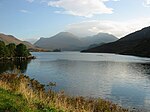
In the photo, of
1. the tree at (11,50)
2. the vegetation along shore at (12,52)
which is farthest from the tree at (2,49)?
the tree at (11,50)

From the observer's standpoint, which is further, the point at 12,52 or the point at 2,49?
the point at 12,52

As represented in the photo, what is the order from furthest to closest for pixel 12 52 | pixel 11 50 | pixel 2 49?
1. pixel 12 52
2. pixel 11 50
3. pixel 2 49

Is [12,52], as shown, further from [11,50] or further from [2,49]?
[2,49]

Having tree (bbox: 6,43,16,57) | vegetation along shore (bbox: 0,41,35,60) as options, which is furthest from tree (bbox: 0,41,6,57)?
tree (bbox: 6,43,16,57)

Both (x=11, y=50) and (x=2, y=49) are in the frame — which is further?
(x=11, y=50)

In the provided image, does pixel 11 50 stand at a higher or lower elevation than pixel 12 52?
higher

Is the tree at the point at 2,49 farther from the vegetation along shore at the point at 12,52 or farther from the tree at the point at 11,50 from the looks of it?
the tree at the point at 11,50

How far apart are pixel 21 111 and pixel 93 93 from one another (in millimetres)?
33734

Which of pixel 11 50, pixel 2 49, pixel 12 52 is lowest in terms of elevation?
pixel 12 52

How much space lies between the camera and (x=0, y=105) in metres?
16.8

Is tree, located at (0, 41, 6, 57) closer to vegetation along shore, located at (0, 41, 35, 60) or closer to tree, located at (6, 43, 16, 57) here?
vegetation along shore, located at (0, 41, 35, 60)

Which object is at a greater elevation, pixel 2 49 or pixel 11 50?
pixel 2 49

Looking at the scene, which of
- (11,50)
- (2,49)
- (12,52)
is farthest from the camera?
(12,52)

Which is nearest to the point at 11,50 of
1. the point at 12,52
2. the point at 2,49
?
the point at 12,52
